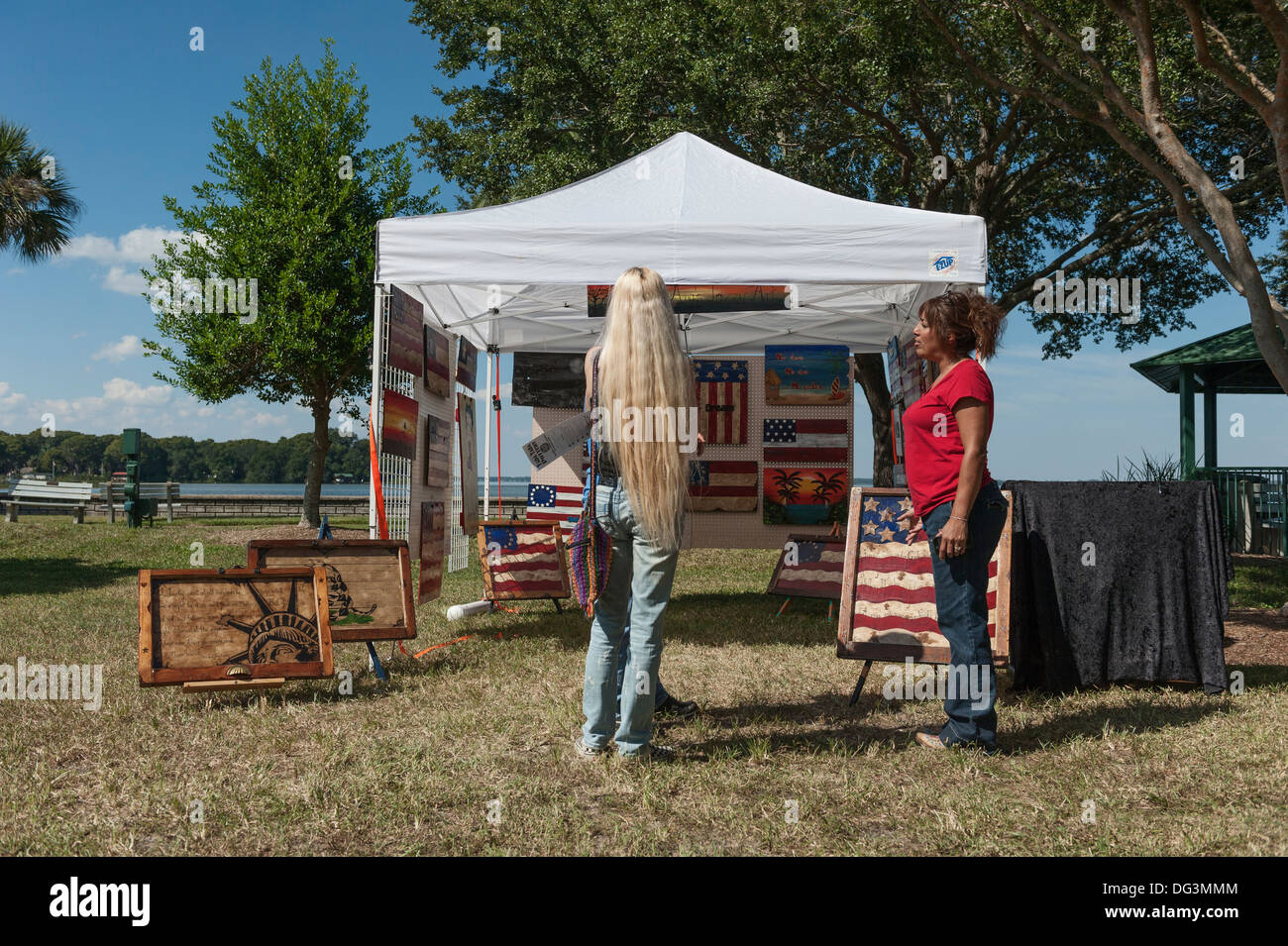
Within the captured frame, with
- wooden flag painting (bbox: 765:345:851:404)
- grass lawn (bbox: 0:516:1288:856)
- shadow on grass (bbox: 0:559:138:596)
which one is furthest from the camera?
wooden flag painting (bbox: 765:345:851:404)

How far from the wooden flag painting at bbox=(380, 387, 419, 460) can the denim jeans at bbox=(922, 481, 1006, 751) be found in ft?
12.4

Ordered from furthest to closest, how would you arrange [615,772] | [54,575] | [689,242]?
[54,575], [689,242], [615,772]

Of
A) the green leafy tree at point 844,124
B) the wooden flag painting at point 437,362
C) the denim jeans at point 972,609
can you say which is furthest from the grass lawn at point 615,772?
the green leafy tree at point 844,124

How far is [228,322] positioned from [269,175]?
3220mm

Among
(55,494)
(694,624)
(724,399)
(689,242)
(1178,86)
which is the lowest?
(694,624)

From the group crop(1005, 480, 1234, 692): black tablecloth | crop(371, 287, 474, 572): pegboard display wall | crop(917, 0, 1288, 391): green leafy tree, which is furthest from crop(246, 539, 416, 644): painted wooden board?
crop(917, 0, 1288, 391): green leafy tree

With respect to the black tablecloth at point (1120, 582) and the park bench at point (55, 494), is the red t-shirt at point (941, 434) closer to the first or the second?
the black tablecloth at point (1120, 582)

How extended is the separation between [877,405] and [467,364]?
29.8ft

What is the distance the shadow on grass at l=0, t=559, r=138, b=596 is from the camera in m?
9.96

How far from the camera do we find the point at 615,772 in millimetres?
3553

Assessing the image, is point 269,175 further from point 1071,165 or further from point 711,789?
point 711,789

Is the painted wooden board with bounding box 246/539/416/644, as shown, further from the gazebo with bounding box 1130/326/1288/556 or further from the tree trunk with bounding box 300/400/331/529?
the tree trunk with bounding box 300/400/331/529

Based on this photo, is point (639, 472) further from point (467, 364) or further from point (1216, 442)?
point (1216, 442)

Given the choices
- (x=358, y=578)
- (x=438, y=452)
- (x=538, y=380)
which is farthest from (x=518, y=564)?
(x=538, y=380)
